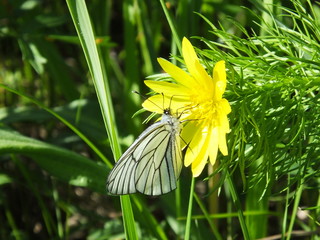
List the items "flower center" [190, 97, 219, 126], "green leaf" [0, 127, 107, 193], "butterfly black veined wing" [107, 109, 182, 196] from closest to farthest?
"flower center" [190, 97, 219, 126] → "butterfly black veined wing" [107, 109, 182, 196] → "green leaf" [0, 127, 107, 193]

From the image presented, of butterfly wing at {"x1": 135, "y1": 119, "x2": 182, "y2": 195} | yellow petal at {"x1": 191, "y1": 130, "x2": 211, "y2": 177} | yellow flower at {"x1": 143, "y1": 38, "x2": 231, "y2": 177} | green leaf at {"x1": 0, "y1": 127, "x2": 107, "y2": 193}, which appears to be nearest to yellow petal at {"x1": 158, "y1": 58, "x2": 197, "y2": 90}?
yellow flower at {"x1": 143, "y1": 38, "x2": 231, "y2": 177}

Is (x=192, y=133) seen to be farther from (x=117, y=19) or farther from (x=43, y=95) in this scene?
(x=117, y=19)

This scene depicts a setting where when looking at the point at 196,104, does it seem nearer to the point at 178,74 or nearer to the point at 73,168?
the point at 178,74

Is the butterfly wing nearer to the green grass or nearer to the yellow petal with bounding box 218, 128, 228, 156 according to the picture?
the green grass

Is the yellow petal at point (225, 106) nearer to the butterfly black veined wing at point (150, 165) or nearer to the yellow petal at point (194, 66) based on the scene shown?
the yellow petal at point (194, 66)

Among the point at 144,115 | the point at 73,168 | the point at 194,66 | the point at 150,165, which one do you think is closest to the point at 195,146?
the point at 194,66

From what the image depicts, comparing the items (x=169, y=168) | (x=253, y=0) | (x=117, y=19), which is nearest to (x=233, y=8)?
(x=253, y=0)
